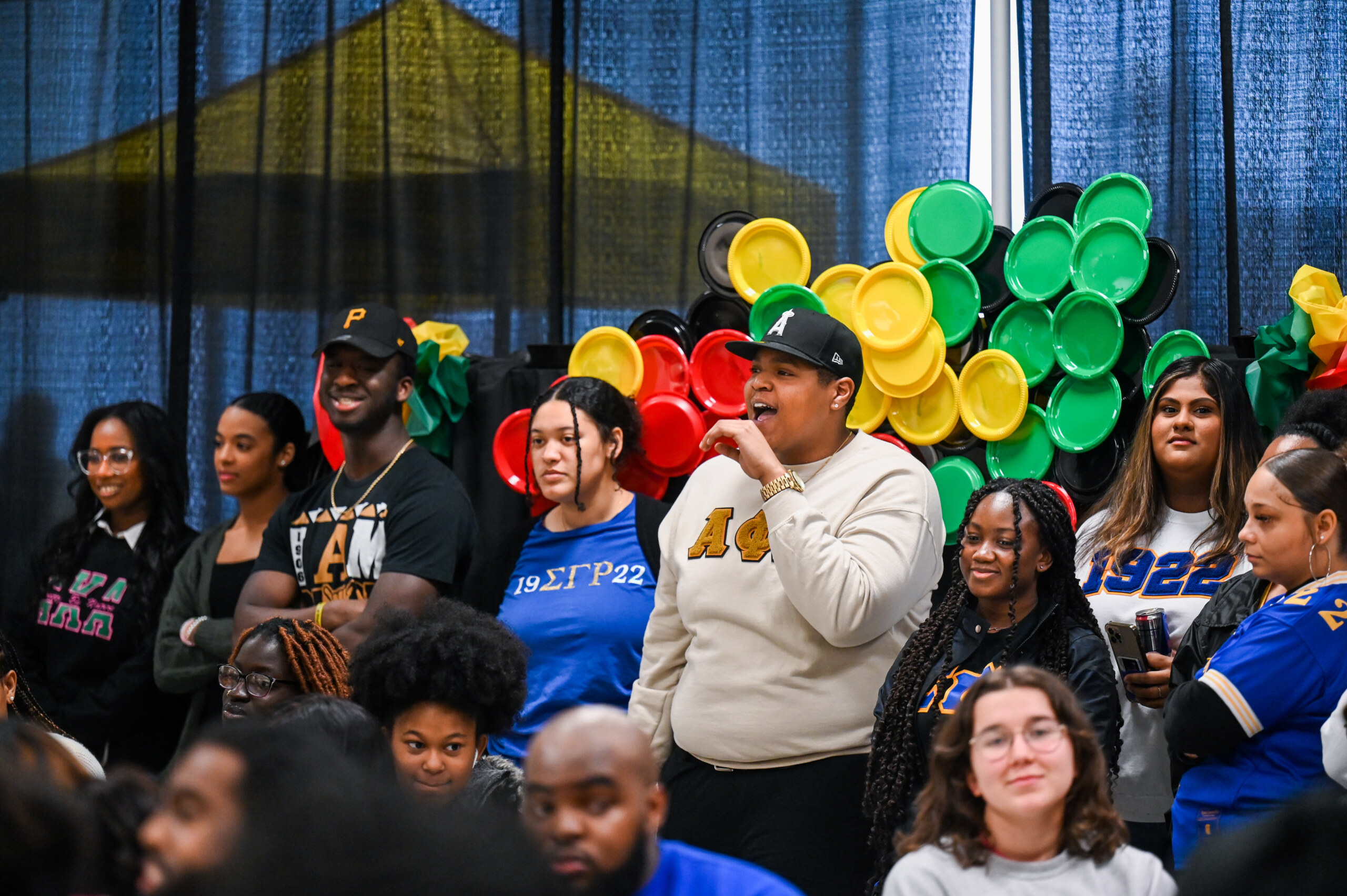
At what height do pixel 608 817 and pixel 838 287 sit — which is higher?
pixel 838 287

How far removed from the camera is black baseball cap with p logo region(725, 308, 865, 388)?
114 inches

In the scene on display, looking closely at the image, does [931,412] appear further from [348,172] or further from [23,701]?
[23,701]

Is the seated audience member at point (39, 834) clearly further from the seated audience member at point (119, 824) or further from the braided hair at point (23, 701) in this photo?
the braided hair at point (23, 701)

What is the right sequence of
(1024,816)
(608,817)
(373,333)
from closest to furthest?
(608,817)
(1024,816)
(373,333)

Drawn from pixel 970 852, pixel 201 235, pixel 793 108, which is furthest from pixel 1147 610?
pixel 201 235

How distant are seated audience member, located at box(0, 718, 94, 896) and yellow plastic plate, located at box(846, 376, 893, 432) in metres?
2.37

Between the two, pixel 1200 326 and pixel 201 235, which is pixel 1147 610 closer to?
pixel 1200 326

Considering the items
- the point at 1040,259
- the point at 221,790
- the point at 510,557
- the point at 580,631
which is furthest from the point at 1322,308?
the point at 221,790

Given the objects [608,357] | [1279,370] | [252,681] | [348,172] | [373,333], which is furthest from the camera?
[348,172]

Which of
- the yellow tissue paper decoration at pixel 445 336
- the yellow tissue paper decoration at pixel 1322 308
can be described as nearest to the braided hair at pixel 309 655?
Answer: the yellow tissue paper decoration at pixel 445 336

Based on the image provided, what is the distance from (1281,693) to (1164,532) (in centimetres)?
73

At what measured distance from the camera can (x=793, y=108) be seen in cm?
427

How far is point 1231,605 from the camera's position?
2777 mm

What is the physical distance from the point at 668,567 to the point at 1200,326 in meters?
1.75
